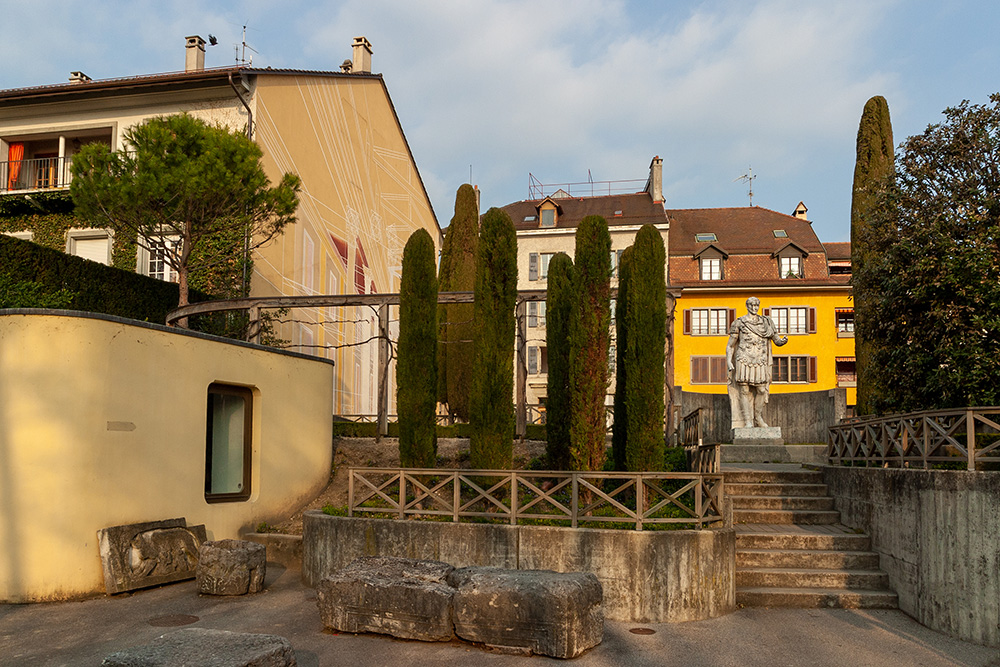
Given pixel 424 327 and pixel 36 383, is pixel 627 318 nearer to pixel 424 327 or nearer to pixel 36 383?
pixel 424 327

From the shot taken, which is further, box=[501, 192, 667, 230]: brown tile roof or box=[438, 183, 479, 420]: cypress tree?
box=[501, 192, 667, 230]: brown tile roof

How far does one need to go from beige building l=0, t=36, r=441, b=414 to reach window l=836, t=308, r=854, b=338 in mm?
21100

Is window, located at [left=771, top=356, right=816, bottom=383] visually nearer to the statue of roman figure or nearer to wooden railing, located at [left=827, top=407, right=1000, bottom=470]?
the statue of roman figure

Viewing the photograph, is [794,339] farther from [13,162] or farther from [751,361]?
[13,162]

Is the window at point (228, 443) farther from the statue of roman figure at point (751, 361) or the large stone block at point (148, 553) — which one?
the statue of roman figure at point (751, 361)

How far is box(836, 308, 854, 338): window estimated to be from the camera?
3572 centimetres

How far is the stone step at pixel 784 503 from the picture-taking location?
37.0 feet

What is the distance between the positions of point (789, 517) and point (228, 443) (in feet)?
26.0

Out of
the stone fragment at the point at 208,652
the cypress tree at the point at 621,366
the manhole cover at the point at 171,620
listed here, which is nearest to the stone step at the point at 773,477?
the cypress tree at the point at 621,366

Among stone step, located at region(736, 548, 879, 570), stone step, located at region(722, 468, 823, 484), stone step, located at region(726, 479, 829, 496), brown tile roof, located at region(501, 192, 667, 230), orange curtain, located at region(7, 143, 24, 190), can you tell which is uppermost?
brown tile roof, located at region(501, 192, 667, 230)

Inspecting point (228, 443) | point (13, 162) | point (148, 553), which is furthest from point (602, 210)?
point (148, 553)

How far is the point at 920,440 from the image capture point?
936 cm

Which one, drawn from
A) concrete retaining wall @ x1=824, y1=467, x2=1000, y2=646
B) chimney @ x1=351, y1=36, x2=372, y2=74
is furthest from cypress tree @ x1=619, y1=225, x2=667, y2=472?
chimney @ x1=351, y1=36, x2=372, y2=74

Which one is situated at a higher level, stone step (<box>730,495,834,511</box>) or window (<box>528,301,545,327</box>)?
window (<box>528,301,545,327</box>)
